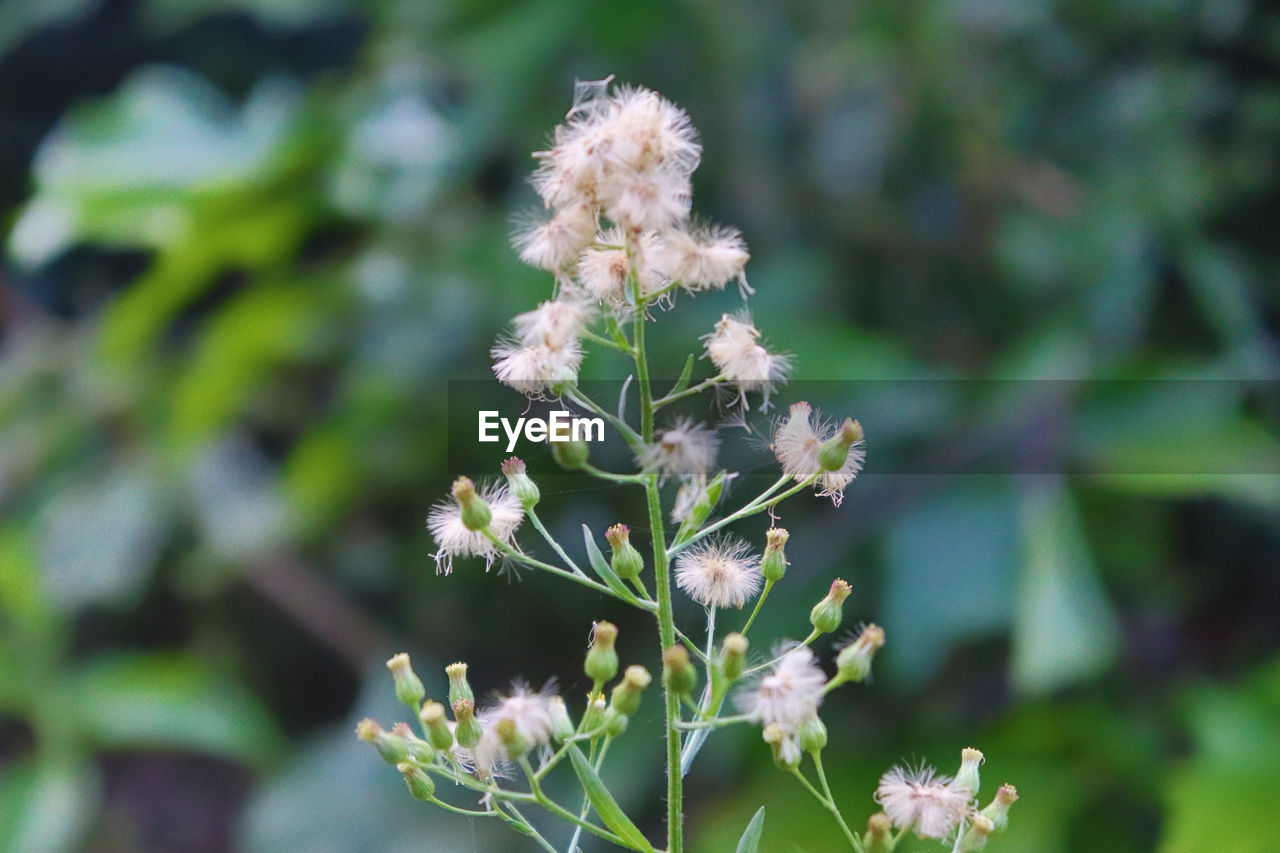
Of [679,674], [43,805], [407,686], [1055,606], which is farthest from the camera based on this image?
[43,805]

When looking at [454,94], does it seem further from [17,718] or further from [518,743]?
[518,743]

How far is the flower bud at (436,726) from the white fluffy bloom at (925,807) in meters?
0.20

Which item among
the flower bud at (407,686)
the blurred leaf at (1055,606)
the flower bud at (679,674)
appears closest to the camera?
the flower bud at (679,674)

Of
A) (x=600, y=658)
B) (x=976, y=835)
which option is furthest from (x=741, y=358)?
(x=976, y=835)

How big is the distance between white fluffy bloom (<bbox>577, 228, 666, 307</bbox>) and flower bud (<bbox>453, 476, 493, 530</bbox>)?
11cm

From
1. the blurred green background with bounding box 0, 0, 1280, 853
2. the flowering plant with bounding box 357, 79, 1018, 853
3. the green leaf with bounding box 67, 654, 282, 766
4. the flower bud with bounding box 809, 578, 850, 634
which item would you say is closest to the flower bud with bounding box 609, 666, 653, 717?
the flowering plant with bounding box 357, 79, 1018, 853

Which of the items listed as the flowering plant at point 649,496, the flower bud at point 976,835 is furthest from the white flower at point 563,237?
the flower bud at point 976,835

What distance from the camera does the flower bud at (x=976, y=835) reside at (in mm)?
492

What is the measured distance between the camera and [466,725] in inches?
19.2

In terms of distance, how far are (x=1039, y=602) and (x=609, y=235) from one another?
113 cm

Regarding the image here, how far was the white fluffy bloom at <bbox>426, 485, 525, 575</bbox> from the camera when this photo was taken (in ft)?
1.63

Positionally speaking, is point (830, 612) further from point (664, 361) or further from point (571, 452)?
point (664, 361)

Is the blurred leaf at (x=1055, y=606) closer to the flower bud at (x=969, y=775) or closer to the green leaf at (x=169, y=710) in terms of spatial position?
the flower bud at (x=969, y=775)

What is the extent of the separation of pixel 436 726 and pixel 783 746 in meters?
0.16
